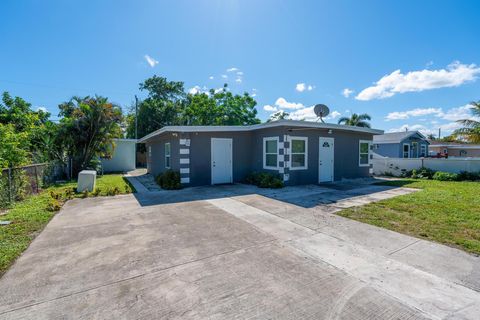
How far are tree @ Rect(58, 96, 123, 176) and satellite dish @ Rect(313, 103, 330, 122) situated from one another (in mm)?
11379

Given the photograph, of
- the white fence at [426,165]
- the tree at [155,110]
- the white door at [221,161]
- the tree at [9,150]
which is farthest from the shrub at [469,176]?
the tree at [155,110]

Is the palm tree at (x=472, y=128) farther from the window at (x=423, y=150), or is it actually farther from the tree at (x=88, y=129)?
the tree at (x=88, y=129)

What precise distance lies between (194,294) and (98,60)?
17.3 meters

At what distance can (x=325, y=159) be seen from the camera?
11078 mm

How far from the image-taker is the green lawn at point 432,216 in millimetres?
4109

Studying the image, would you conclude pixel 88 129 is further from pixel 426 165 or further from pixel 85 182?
pixel 426 165

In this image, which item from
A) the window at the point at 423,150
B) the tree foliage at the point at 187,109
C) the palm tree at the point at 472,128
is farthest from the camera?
the tree foliage at the point at 187,109

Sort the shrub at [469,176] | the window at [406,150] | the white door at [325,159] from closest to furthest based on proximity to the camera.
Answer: the white door at [325,159]
the shrub at [469,176]
the window at [406,150]

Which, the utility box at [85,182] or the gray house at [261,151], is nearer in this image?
the utility box at [85,182]

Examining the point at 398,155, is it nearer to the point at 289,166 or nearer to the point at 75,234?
the point at 289,166

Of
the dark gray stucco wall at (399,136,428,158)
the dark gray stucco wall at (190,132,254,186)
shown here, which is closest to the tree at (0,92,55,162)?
the dark gray stucco wall at (190,132,254,186)

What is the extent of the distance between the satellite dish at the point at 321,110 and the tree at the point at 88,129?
11.4 meters

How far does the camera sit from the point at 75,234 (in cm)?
434

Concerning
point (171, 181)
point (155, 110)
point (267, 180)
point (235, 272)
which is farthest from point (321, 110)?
point (155, 110)
